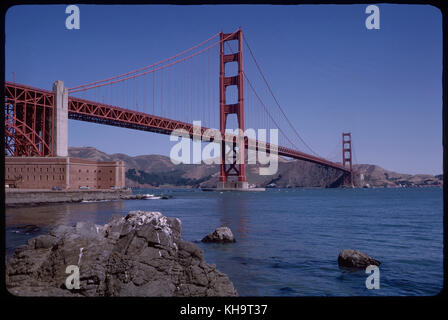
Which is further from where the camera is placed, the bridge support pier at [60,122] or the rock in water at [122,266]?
the bridge support pier at [60,122]

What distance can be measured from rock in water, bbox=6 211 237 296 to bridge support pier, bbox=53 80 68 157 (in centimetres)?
3422

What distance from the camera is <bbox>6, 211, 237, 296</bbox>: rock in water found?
603 cm

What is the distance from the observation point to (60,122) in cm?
4181

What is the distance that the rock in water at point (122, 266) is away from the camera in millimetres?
6033

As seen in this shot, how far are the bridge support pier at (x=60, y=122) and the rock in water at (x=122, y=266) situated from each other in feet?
112

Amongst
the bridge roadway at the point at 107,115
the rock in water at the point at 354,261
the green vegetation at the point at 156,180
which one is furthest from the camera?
the green vegetation at the point at 156,180

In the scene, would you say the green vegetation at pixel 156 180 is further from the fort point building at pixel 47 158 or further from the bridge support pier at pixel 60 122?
the bridge support pier at pixel 60 122

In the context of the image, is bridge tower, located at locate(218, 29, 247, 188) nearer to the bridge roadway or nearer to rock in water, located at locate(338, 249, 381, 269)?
the bridge roadway

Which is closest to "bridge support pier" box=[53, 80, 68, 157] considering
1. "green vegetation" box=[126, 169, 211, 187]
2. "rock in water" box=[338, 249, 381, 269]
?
"rock in water" box=[338, 249, 381, 269]

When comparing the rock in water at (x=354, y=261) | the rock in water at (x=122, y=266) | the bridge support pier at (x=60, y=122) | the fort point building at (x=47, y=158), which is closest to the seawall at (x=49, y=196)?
the fort point building at (x=47, y=158)

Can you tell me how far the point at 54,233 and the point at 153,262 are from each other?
11.0 ft

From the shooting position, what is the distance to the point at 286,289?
811 centimetres
